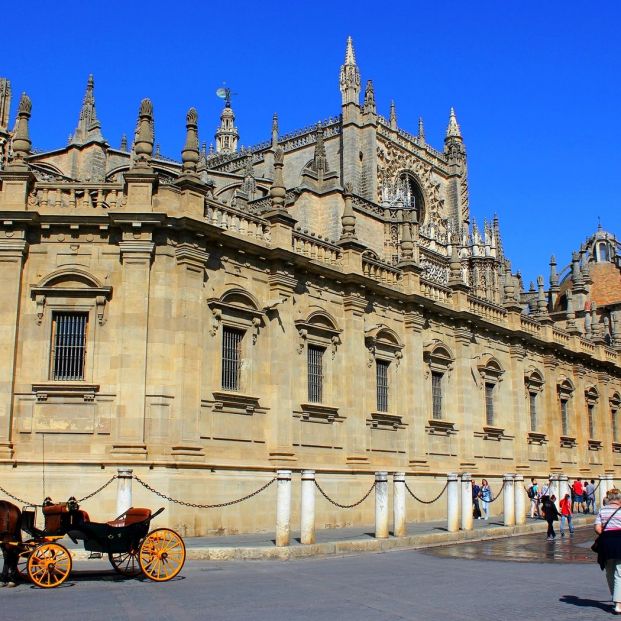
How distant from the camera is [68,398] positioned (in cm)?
1878

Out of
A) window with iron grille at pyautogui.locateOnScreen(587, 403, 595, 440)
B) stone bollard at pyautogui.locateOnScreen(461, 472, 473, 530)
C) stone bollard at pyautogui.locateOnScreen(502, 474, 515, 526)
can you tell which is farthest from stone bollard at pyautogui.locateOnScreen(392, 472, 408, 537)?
window with iron grille at pyautogui.locateOnScreen(587, 403, 595, 440)

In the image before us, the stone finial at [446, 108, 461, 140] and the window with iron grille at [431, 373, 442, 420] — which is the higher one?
the stone finial at [446, 108, 461, 140]

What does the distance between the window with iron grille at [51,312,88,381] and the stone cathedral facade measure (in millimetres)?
34

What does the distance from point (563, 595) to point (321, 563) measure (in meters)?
5.14

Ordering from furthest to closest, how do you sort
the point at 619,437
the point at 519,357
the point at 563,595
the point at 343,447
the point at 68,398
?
the point at 619,437 → the point at 519,357 → the point at 343,447 → the point at 68,398 → the point at 563,595

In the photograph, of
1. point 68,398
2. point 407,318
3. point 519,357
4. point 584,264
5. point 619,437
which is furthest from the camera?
point 584,264

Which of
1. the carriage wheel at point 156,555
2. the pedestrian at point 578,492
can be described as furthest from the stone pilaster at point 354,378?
the pedestrian at point 578,492

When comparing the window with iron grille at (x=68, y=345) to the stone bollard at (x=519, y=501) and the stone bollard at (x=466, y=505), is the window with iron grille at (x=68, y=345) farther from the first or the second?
the stone bollard at (x=519, y=501)

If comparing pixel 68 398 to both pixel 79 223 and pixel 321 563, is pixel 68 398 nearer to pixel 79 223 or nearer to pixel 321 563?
pixel 79 223

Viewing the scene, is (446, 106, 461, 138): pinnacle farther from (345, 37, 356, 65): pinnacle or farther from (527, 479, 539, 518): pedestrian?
(527, 479, 539, 518): pedestrian

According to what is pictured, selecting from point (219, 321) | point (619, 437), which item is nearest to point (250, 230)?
point (219, 321)

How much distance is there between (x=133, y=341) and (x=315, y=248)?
734 cm

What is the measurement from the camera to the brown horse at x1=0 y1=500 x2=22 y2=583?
461 inches

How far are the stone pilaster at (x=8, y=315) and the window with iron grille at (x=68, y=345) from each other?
2.99ft
